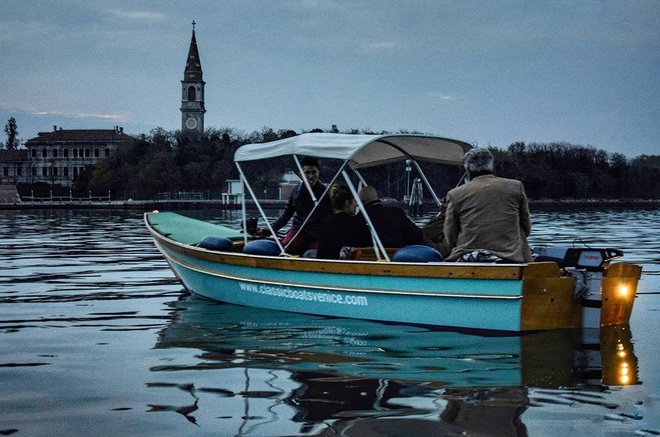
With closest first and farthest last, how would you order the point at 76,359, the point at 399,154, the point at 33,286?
the point at 76,359
the point at 399,154
the point at 33,286

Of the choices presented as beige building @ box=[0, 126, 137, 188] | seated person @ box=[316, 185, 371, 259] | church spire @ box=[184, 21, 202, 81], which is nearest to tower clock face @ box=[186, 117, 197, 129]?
church spire @ box=[184, 21, 202, 81]

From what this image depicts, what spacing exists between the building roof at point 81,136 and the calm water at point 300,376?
506 feet

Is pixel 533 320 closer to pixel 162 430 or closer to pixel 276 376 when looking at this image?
pixel 276 376

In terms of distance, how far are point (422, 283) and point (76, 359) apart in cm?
374

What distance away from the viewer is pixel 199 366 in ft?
27.0

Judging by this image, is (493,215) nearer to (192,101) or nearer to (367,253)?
(367,253)

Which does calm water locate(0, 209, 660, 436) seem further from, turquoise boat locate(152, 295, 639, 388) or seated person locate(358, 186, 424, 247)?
seated person locate(358, 186, 424, 247)

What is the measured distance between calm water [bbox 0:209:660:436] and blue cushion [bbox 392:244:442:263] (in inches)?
32.9

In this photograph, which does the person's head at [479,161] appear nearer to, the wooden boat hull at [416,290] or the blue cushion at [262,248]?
the wooden boat hull at [416,290]

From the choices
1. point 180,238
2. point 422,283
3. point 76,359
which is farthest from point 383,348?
point 180,238

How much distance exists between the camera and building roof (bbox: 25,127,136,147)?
16262 cm

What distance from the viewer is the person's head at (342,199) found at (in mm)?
10977

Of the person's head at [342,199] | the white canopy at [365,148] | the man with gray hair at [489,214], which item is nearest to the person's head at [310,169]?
the white canopy at [365,148]

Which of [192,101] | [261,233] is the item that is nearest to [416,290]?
[261,233]
